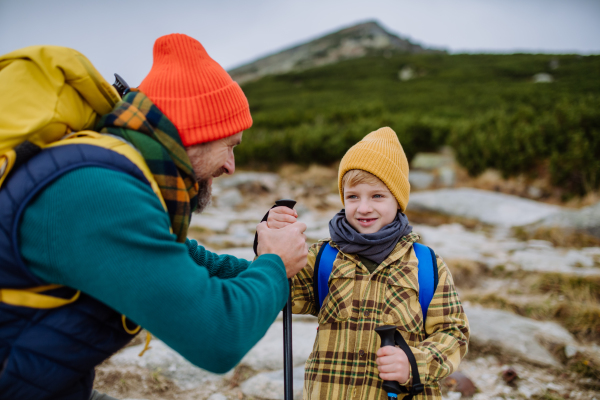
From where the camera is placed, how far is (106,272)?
104cm

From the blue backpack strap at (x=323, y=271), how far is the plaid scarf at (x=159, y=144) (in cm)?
82

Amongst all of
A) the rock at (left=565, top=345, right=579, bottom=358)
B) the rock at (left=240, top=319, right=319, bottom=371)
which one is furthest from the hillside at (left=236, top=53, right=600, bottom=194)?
the rock at (left=240, top=319, right=319, bottom=371)

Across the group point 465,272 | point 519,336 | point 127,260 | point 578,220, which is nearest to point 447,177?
point 578,220

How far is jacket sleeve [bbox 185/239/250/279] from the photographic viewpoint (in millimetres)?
1908

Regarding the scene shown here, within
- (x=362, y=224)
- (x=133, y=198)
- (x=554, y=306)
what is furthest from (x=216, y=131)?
(x=554, y=306)

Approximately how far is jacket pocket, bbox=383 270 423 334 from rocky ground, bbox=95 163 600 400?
1.34m

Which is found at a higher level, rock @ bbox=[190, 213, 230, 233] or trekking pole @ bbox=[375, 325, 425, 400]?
trekking pole @ bbox=[375, 325, 425, 400]

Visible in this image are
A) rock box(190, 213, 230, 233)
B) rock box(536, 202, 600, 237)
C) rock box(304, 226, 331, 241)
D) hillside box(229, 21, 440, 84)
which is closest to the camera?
rock box(536, 202, 600, 237)

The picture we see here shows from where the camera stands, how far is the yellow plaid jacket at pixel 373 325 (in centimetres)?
174

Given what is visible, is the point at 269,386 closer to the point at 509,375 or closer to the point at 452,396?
the point at 452,396

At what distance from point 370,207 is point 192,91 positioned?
1.02m

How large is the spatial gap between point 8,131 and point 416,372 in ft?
5.46

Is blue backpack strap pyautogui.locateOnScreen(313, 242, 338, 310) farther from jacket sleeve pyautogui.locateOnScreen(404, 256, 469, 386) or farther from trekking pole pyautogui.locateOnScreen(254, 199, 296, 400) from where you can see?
jacket sleeve pyautogui.locateOnScreen(404, 256, 469, 386)

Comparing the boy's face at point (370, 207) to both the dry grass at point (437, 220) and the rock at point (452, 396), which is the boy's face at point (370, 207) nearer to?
the rock at point (452, 396)
